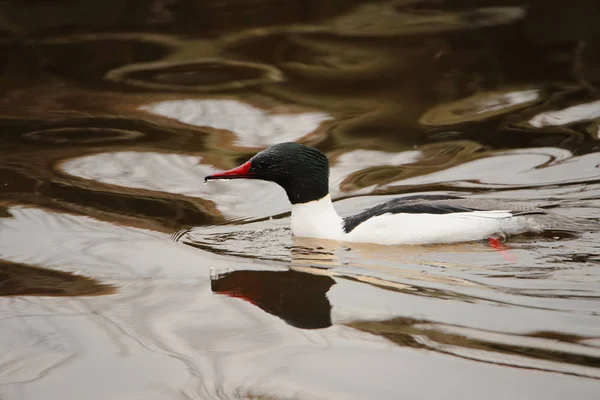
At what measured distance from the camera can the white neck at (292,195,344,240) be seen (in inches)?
280

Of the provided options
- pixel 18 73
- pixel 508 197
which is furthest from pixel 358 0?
pixel 508 197

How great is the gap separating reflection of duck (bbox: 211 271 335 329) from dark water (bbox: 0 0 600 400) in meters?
0.02

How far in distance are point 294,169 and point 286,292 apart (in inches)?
68.0

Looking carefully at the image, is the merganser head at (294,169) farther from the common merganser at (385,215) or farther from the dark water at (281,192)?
the dark water at (281,192)

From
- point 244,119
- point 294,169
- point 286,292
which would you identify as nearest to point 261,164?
point 294,169

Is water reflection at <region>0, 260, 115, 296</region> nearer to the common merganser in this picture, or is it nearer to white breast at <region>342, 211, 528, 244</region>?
the common merganser

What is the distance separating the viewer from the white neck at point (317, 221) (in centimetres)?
711

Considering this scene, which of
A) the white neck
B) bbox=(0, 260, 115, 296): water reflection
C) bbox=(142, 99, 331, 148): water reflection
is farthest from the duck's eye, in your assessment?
bbox=(142, 99, 331, 148): water reflection

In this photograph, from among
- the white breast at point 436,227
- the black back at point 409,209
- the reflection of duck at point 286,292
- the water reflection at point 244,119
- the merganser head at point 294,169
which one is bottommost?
the reflection of duck at point 286,292

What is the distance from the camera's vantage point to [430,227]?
6.82 metres

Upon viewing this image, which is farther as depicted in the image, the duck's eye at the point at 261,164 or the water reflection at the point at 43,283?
the duck's eye at the point at 261,164

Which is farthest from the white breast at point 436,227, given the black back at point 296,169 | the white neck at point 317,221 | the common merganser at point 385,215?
the black back at point 296,169

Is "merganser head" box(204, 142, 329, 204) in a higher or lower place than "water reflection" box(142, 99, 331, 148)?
lower

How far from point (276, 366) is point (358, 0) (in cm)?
906
